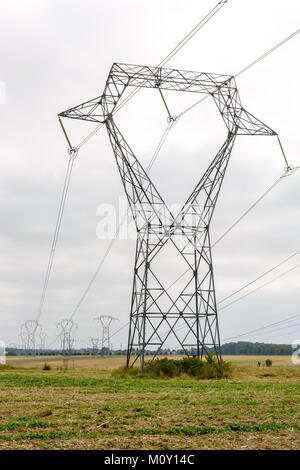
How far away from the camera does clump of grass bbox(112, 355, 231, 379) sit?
3170 cm

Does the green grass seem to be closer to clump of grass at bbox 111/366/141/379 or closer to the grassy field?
the grassy field

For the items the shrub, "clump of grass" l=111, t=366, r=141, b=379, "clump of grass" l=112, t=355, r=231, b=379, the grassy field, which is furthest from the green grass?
the shrub

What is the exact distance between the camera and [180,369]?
32.6 meters

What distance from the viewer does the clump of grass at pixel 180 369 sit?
3170cm

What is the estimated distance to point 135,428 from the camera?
37.9 ft

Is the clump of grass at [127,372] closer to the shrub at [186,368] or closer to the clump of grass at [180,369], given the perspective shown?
the clump of grass at [180,369]

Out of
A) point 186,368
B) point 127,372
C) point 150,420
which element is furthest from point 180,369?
point 150,420

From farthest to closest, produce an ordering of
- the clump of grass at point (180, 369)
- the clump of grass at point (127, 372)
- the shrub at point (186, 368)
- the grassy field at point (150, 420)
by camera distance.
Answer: the shrub at point (186, 368)
the clump of grass at point (180, 369)
the clump of grass at point (127, 372)
the grassy field at point (150, 420)

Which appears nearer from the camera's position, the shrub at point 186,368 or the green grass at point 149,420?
the green grass at point 149,420

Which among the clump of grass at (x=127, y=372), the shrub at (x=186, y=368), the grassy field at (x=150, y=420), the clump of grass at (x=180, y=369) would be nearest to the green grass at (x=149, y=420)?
the grassy field at (x=150, y=420)

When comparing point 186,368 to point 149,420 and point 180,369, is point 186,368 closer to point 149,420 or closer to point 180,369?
point 180,369

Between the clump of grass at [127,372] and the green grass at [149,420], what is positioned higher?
the green grass at [149,420]
